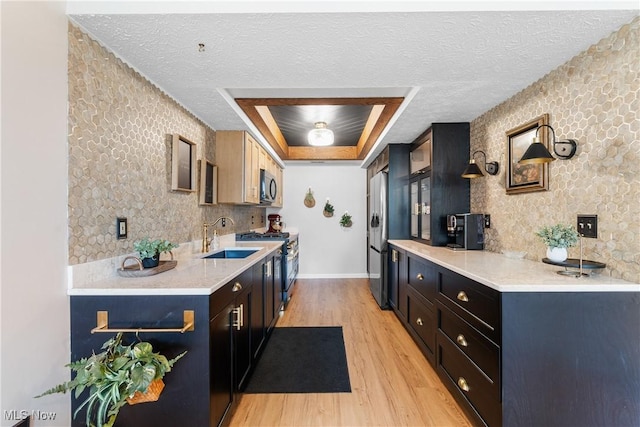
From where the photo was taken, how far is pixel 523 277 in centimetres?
157

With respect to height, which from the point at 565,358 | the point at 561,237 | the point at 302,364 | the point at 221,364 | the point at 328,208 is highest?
the point at 328,208

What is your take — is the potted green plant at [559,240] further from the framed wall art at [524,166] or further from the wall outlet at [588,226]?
the framed wall art at [524,166]

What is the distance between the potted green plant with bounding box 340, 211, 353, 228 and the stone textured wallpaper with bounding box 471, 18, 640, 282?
346 centimetres

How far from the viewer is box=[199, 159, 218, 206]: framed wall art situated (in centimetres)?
A: 285

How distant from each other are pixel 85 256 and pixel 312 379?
1.73 m

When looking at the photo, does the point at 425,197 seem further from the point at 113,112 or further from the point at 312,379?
the point at 113,112

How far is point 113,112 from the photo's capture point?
1704 mm

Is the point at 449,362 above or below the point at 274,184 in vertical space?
below

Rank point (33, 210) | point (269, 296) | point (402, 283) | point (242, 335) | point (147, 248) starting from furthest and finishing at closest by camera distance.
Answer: point (402, 283)
point (269, 296)
point (242, 335)
point (147, 248)
point (33, 210)

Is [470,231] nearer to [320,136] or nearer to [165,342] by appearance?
[320,136]

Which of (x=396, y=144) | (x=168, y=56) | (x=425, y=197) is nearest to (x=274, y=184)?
(x=396, y=144)

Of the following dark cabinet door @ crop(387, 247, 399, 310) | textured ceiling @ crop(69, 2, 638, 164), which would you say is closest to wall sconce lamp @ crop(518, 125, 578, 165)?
textured ceiling @ crop(69, 2, 638, 164)

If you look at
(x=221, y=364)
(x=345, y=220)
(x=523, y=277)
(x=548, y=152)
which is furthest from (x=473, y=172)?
(x=345, y=220)

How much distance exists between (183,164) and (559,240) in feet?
8.89
